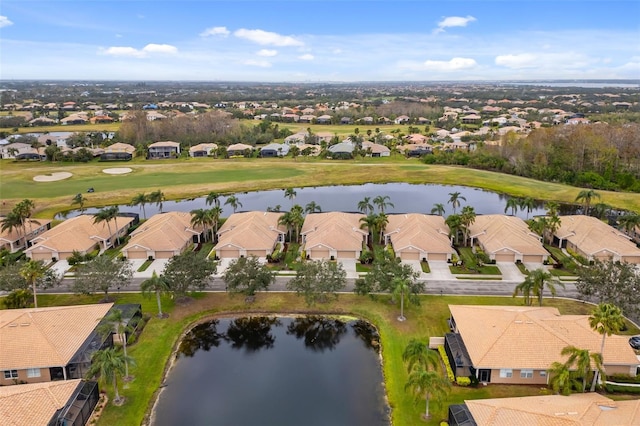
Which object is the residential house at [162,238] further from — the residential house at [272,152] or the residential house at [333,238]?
the residential house at [272,152]

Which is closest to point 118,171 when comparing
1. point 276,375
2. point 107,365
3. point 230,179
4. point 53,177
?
point 53,177

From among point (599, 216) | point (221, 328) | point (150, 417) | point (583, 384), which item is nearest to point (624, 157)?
point (599, 216)

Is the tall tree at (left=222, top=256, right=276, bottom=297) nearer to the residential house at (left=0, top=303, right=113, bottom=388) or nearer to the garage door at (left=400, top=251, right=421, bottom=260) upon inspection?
the residential house at (left=0, top=303, right=113, bottom=388)

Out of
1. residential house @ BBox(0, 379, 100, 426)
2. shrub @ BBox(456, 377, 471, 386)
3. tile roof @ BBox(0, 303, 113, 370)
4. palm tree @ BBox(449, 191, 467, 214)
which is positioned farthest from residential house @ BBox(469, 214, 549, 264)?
residential house @ BBox(0, 379, 100, 426)

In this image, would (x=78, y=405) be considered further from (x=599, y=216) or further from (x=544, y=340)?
(x=599, y=216)

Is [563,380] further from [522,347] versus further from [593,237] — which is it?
[593,237]
